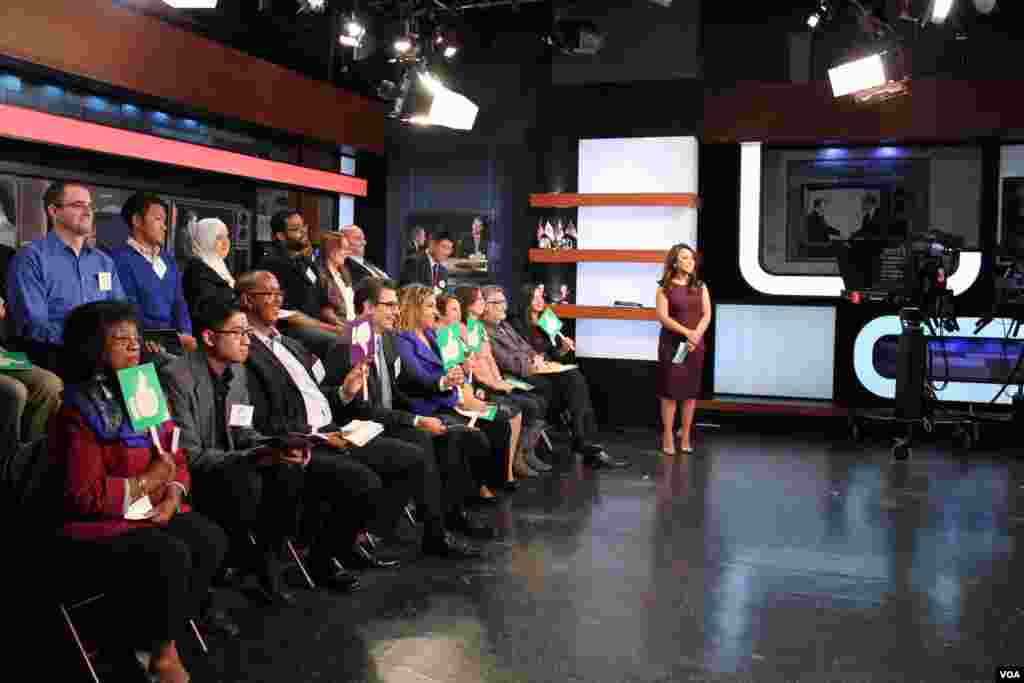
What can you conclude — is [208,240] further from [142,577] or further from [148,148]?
[142,577]

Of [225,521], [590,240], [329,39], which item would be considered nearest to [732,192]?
[590,240]

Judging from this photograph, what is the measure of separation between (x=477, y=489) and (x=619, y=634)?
212 centimetres

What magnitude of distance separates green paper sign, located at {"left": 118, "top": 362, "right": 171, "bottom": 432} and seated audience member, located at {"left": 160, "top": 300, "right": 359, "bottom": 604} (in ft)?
1.57

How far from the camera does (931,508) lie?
5.43 meters

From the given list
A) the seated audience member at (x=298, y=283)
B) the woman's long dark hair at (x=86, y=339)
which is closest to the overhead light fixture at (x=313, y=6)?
the seated audience member at (x=298, y=283)

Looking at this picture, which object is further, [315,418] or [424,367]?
[424,367]

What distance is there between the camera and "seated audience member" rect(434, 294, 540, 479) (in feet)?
17.5

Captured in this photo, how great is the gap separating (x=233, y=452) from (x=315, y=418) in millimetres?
515

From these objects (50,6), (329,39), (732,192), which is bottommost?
(732,192)

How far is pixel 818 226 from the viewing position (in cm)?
860

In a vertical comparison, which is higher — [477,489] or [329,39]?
[329,39]

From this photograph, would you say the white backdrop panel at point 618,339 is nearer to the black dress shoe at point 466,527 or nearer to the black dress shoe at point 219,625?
the black dress shoe at point 466,527

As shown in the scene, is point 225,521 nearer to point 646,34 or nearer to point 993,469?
point 993,469

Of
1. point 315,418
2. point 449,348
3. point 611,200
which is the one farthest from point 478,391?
point 611,200
